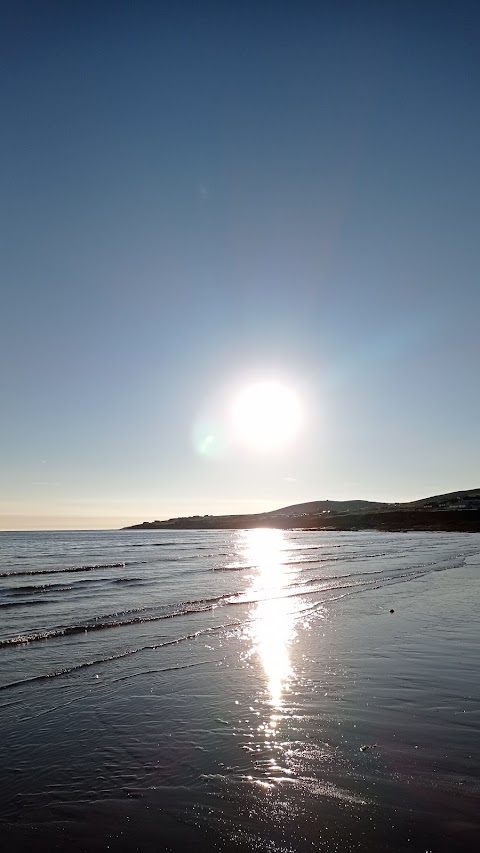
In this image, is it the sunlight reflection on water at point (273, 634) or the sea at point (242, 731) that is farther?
the sunlight reflection on water at point (273, 634)

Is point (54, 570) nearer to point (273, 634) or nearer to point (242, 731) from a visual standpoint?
point (273, 634)

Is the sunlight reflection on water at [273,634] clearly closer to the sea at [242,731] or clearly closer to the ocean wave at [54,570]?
the sea at [242,731]

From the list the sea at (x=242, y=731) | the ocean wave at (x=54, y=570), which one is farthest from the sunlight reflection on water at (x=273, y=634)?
the ocean wave at (x=54, y=570)

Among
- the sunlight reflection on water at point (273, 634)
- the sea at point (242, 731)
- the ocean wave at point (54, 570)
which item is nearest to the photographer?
the sea at point (242, 731)

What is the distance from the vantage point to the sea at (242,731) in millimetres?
5652

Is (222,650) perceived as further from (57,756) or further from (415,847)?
(415,847)

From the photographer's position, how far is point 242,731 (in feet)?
27.8

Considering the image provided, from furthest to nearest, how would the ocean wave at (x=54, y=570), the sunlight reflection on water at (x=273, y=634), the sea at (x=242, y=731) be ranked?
the ocean wave at (x=54, y=570) < the sunlight reflection on water at (x=273, y=634) < the sea at (x=242, y=731)

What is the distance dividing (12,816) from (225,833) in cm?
265

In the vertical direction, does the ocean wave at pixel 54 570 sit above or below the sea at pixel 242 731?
above

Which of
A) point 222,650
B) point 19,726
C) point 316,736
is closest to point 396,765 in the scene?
point 316,736

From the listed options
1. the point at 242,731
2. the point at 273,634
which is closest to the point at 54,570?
the point at 273,634

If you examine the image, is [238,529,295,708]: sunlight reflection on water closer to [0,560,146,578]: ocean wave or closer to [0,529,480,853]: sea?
[0,529,480,853]: sea

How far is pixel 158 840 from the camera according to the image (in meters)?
5.44
